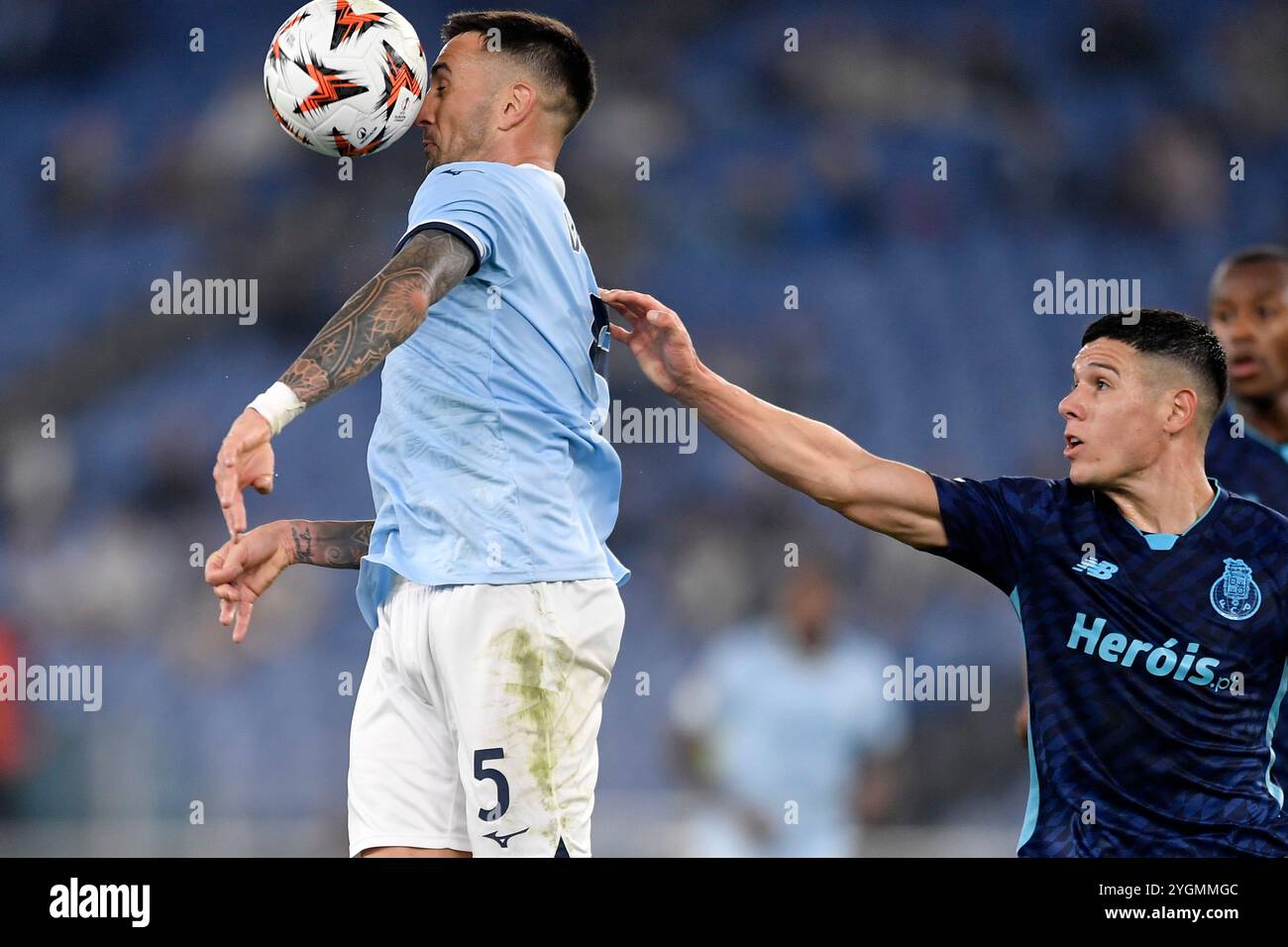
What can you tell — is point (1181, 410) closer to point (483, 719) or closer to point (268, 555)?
point (483, 719)

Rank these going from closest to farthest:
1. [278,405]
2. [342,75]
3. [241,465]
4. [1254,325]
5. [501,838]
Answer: [241,465] < [278,405] < [501,838] < [342,75] < [1254,325]

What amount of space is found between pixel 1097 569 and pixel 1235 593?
1.03ft

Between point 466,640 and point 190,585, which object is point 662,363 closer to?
point 466,640

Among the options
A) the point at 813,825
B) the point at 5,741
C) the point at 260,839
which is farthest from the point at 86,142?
the point at 813,825

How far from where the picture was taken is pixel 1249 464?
5.01 metres

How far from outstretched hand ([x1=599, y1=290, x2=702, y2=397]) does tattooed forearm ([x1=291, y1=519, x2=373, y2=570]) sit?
2.55 ft

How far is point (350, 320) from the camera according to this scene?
312cm

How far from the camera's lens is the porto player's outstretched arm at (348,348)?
2.85 metres

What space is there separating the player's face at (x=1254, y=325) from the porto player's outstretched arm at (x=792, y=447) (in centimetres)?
189

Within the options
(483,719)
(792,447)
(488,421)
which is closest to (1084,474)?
(792,447)

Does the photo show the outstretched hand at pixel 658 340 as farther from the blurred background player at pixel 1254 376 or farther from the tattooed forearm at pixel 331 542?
the blurred background player at pixel 1254 376

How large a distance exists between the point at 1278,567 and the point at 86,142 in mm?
7520

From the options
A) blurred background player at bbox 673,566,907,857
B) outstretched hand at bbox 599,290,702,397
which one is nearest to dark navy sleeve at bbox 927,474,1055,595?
outstretched hand at bbox 599,290,702,397

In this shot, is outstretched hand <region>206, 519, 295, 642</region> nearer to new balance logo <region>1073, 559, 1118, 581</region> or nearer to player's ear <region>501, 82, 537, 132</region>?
player's ear <region>501, 82, 537, 132</region>
